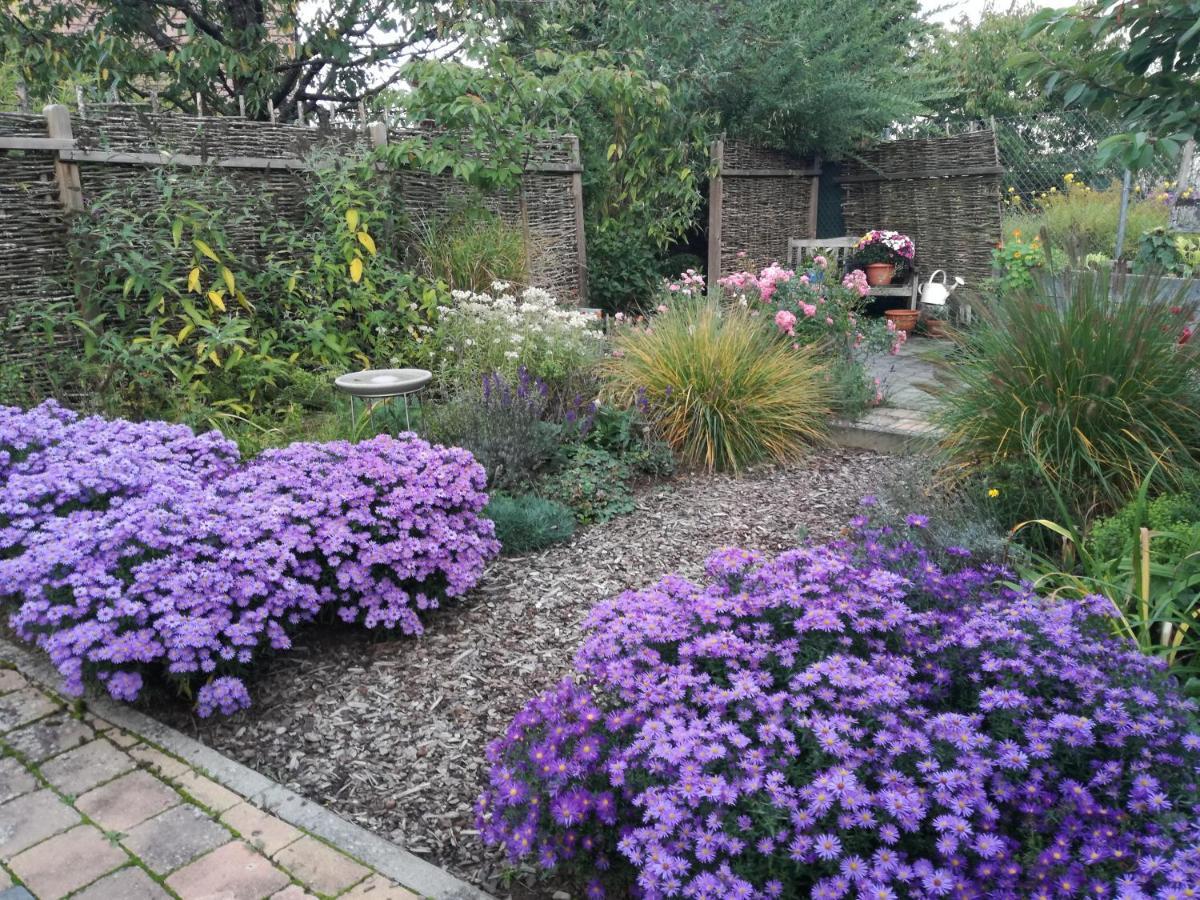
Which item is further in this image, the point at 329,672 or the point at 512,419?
the point at 512,419

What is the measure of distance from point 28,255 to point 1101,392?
5.32 meters

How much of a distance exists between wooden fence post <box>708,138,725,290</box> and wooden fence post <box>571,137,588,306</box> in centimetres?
151

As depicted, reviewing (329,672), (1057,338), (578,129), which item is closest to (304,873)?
(329,672)

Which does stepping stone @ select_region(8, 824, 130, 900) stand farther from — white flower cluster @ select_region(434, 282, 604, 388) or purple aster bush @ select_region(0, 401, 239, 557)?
white flower cluster @ select_region(434, 282, 604, 388)

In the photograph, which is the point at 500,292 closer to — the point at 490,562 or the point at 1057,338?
the point at 490,562

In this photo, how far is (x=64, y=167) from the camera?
16.3 ft

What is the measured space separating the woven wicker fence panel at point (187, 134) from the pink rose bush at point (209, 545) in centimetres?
215

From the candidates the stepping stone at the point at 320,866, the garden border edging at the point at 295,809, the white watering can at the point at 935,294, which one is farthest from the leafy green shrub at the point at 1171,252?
the stepping stone at the point at 320,866

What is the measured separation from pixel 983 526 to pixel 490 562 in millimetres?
1928

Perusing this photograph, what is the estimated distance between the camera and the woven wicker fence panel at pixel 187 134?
5.12m

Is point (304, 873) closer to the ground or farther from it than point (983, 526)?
closer to the ground

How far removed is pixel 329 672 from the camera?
2992 mm

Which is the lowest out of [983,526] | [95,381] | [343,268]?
[983,526]

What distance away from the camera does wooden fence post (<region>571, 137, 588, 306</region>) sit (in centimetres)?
809
